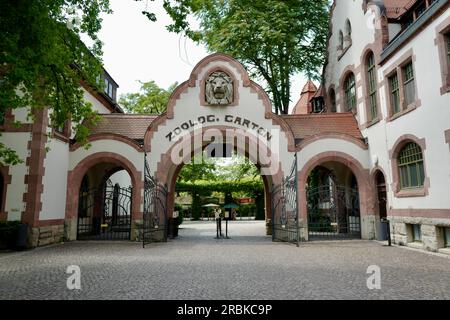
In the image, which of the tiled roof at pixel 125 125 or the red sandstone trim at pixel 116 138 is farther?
the tiled roof at pixel 125 125

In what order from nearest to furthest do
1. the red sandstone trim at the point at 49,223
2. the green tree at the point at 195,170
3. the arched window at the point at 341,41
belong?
the red sandstone trim at the point at 49,223 → the arched window at the point at 341,41 → the green tree at the point at 195,170

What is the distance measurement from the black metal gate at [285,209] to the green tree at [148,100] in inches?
806

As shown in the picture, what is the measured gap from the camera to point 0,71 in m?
13.7

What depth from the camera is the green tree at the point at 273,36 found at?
2180 centimetres

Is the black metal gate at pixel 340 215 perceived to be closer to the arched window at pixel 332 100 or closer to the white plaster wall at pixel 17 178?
the arched window at pixel 332 100

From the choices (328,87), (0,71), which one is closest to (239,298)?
(0,71)

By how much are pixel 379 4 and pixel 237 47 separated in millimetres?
9216

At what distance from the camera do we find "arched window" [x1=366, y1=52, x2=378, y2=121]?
1639cm

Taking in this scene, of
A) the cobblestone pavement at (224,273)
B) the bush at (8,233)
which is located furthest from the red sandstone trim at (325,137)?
the bush at (8,233)

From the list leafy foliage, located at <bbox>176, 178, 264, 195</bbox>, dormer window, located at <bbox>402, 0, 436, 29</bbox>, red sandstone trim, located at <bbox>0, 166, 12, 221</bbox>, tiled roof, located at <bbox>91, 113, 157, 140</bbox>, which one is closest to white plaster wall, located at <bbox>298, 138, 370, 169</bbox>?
dormer window, located at <bbox>402, 0, 436, 29</bbox>

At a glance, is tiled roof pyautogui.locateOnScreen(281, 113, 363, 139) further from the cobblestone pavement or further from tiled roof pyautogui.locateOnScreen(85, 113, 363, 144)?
the cobblestone pavement

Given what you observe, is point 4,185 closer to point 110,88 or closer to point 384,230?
point 110,88
